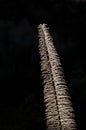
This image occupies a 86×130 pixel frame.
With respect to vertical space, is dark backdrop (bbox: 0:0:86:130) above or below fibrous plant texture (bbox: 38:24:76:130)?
above

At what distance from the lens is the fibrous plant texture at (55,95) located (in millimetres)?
2156

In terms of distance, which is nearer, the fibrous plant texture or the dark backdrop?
the fibrous plant texture

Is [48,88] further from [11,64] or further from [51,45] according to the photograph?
[11,64]

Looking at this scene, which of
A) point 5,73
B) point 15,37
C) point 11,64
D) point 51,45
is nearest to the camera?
point 51,45

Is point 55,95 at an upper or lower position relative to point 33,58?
lower

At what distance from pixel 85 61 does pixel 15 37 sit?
198cm

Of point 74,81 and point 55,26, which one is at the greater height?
point 55,26

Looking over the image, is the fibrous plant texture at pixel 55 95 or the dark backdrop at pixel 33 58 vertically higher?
the dark backdrop at pixel 33 58

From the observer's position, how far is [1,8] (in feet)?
33.6

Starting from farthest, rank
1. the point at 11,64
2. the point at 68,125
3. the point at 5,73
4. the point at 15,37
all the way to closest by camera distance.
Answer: the point at 15,37, the point at 11,64, the point at 5,73, the point at 68,125

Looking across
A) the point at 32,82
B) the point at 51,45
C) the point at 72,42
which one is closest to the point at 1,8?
the point at 72,42

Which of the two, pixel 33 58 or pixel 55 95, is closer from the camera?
pixel 55 95

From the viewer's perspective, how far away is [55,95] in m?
2.27

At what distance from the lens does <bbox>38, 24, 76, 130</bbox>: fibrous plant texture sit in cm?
216
